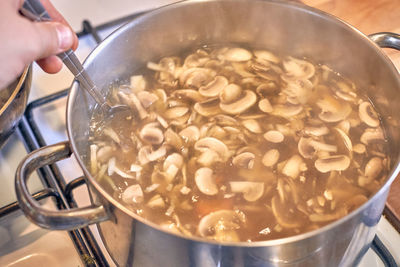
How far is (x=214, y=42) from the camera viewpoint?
1.30 metres

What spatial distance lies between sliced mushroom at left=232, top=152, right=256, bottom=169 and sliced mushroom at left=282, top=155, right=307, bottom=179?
7 cm

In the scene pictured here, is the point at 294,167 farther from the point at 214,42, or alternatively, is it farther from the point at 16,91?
the point at 16,91

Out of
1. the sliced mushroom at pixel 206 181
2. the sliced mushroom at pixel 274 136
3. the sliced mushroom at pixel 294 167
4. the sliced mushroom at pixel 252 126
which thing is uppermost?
the sliced mushroom at pixel 206 181

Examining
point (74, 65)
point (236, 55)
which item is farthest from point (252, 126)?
point (74, 65)

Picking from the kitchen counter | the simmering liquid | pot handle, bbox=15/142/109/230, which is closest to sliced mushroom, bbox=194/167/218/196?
the simmering liquid

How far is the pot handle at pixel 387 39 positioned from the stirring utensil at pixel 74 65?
610 mm

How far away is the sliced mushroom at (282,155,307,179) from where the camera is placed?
973 millimetres

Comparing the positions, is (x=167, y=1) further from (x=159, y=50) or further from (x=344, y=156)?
(x=344, y=156)

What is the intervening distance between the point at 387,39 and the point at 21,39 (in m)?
0.76

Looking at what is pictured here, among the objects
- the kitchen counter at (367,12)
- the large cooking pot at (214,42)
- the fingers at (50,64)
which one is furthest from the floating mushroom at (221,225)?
the kitchen counter at (367,12)

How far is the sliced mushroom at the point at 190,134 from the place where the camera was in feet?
3.48

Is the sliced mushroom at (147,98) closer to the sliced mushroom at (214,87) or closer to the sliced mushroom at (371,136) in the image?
the sliced mushroom at (214,87)

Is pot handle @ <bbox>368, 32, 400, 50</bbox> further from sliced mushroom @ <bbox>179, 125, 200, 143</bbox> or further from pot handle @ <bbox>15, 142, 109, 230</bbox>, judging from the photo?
pot handle @ <bbox>15, 142, 109, 230</bbox>

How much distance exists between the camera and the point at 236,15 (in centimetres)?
121
